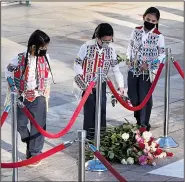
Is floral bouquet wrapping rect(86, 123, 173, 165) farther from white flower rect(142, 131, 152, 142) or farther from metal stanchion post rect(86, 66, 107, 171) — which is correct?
metal stanchion post rect(86, 66, 107, 171)

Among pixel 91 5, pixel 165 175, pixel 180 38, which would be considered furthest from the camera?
pixel 91 5

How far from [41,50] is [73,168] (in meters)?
1.43

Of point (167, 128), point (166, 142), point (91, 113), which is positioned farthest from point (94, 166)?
point (167, 128)

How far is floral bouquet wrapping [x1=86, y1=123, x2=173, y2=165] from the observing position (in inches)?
417

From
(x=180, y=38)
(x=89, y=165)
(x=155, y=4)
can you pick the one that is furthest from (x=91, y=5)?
(x=89, y=165)

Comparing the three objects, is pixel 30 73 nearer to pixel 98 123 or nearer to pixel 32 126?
pixel 32 126

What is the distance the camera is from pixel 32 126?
1051 centimetres

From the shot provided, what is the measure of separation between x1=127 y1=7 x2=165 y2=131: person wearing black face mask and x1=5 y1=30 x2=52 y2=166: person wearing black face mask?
1.62 metres

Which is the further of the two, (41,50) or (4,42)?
(4,42)

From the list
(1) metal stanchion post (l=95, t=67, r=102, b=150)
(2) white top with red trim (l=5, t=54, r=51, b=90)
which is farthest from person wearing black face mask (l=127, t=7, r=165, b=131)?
(2) white top with red trim (l=5, t=54, r=51, b=90)

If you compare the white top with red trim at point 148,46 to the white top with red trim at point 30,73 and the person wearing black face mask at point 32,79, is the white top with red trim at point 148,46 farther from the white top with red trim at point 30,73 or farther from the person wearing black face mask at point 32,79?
the white top with red trim at point 30,73

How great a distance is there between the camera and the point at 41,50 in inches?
406

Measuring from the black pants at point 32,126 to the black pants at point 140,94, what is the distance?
5.43 feet

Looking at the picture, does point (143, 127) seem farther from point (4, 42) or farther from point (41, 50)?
point (4, 42)
